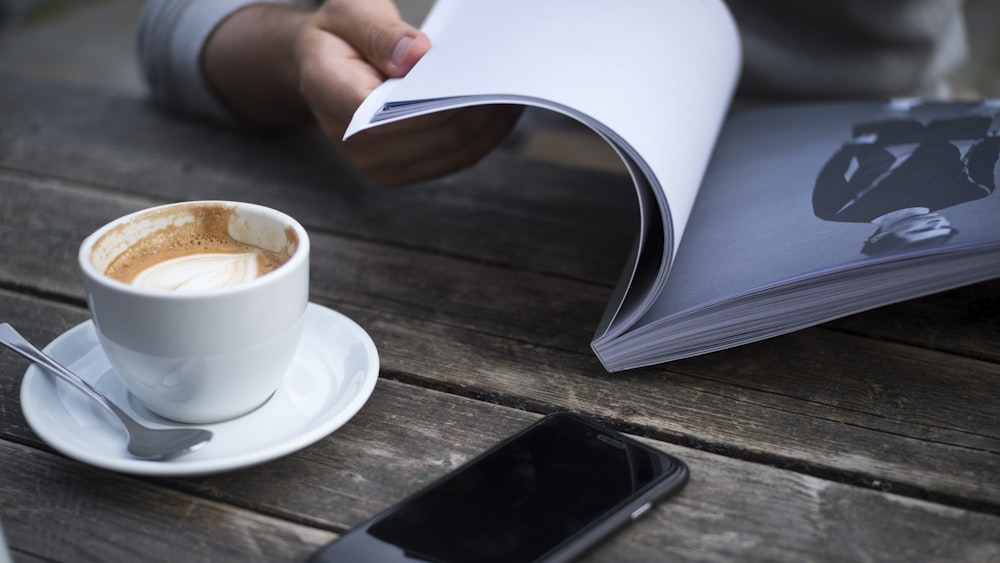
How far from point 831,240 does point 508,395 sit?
11.0 inches

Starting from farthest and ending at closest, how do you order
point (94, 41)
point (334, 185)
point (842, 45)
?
point (94, 41), point (842, 45), point (334, 185)

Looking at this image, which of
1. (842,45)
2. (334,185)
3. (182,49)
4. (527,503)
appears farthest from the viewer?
(842,45)

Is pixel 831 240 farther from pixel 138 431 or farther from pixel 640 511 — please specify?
pixel 138 431

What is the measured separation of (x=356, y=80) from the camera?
2.76 ft

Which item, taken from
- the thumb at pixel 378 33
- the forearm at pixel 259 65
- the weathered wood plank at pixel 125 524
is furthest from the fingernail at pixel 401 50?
the weathered wood plank at pixel 125 524

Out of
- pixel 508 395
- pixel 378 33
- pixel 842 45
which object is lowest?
pixel 508 395

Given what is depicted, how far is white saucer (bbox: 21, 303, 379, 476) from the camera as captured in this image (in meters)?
0.54


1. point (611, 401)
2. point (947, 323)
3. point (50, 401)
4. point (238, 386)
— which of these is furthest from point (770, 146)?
point (50, 401)

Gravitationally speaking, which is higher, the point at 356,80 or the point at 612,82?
the point at 612,82

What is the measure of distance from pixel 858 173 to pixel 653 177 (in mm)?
230

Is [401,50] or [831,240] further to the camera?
[401,50]

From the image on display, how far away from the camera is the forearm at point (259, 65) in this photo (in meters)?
1.10

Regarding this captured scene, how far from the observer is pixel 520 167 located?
1152 millimetres

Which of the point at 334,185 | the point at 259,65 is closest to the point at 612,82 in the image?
the point at 334,185
